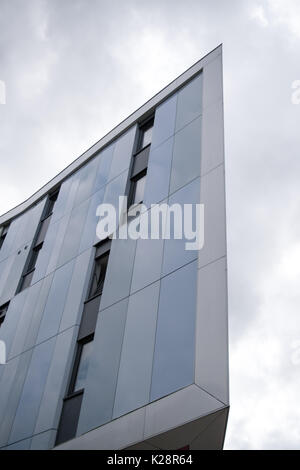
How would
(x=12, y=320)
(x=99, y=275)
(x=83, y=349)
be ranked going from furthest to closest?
(x=12, y=320)
(x=99, y=275)
(x=83, y=349)

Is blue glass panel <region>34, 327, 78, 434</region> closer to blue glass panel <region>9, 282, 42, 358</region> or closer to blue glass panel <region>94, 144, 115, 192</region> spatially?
blue glass panel <region>9, 282, 42, 358</region>

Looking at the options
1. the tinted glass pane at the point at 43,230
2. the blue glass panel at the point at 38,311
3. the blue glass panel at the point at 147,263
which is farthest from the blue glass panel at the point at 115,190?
the tinted glass pane at the point at 43,230

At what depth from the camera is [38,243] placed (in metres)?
20.6

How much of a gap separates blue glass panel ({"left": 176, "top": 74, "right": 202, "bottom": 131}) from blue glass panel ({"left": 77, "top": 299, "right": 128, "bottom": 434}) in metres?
7.46

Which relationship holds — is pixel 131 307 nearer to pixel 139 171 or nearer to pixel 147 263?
pixel 147 263

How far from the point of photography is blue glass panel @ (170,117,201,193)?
13805 mm

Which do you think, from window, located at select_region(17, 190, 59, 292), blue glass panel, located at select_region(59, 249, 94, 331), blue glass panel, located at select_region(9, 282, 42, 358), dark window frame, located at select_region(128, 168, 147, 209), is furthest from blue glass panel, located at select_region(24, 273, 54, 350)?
dark window frame, located at select_region(128, 168, 147, 209)

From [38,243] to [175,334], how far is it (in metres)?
11.9

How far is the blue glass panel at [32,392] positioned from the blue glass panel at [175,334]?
4557mm

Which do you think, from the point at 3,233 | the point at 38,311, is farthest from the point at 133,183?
the point at 3,233

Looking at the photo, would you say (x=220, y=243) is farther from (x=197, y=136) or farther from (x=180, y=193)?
(x=197, y=136)

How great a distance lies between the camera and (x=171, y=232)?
1277 centimetres

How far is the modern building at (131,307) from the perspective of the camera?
952 cm
